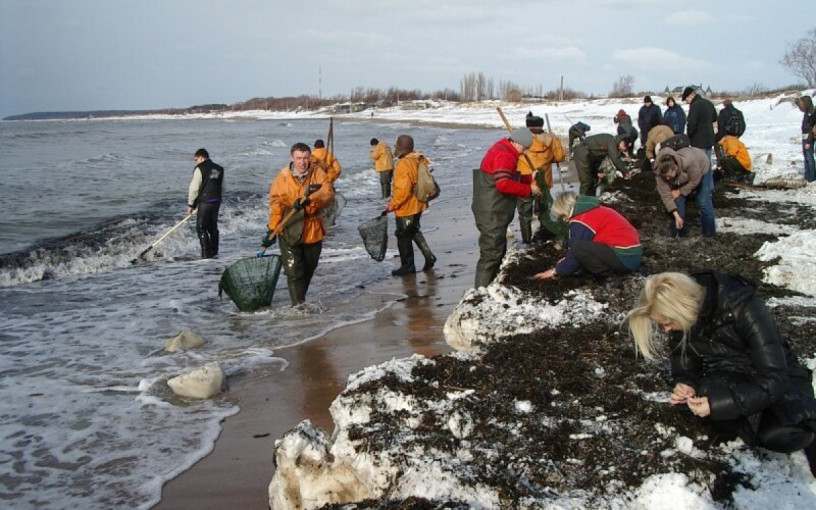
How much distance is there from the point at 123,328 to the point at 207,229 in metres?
4.47

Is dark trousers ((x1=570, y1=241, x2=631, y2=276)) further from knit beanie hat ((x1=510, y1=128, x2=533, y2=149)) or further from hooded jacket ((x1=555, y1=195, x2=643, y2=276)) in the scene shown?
knit beanie hat ((x1=510, y1=128, x2=533, y2=149))

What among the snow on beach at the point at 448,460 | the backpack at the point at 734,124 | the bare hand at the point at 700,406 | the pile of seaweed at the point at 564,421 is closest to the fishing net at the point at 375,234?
the pile of seaweed at the point at 564,421

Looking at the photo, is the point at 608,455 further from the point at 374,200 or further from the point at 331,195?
the point at 374,200

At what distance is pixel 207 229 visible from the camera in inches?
462

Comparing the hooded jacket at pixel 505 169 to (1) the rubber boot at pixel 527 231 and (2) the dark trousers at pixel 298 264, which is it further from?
(1) the rubber boot at pixel 527 231

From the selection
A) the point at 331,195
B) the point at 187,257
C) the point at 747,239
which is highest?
the point at 331,195

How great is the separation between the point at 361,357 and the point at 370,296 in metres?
2.36

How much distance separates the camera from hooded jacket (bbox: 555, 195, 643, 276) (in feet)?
18.8

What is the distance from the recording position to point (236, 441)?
15.2ft

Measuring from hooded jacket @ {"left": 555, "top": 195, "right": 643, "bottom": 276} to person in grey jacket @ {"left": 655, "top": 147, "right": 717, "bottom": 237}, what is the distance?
2.16 metres

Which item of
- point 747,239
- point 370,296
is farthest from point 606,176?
point 370,296

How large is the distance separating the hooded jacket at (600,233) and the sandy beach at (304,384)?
137cm

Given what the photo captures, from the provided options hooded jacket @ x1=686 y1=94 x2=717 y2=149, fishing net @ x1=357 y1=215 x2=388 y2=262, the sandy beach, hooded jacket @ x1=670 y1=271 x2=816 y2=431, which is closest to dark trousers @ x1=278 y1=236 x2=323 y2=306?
the sandy beach

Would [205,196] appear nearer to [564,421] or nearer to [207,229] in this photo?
[207,229]
